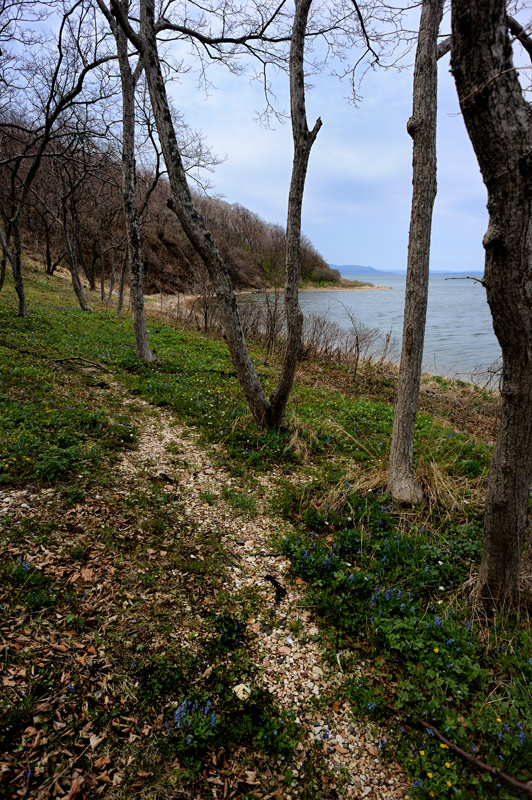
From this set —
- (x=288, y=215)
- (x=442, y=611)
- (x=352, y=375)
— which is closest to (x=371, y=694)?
(x=442, y=611)

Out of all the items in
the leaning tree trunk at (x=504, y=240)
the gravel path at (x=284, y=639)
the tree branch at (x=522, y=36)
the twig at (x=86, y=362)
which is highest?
the tree branch at (x=522, y=36)

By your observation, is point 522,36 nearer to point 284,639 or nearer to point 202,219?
point 284,639

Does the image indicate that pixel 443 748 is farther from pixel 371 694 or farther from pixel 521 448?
pixel 521 448

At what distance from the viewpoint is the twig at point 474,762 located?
2006 mm

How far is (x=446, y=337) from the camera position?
2662 cm

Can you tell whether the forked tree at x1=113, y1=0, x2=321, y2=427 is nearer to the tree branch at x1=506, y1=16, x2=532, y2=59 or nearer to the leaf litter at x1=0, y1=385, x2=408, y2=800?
the tree branch at x1=506, y1=16, x2=532, y2=59

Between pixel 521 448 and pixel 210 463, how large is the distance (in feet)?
13.0

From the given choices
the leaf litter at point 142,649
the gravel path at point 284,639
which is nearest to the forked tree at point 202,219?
the gravel path at point 284,639

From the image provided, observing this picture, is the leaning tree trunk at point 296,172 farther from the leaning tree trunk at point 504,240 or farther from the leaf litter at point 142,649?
the leaning tree trunk at point 504,240

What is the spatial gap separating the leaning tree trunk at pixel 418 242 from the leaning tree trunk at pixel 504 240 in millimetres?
1575

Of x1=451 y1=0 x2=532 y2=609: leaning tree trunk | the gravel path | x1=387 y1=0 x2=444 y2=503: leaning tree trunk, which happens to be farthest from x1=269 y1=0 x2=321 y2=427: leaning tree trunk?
x1=451 y1=0 x2=532 y2=609: leaning tree trunk

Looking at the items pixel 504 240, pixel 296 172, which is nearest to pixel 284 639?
pixel 504 240

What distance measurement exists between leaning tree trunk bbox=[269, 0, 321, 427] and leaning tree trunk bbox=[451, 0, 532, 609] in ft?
10.6

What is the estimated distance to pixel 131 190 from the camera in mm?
9305
